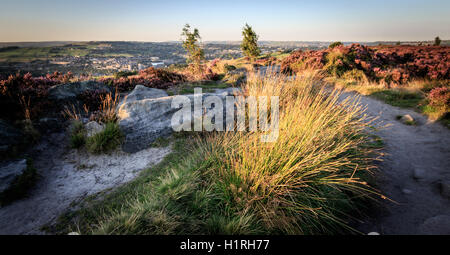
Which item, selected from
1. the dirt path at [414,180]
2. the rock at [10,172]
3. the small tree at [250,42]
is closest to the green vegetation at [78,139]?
the rock at [10,172]

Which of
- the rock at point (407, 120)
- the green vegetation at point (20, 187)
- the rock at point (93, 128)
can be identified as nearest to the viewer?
the green vegetation at point (20, 187)

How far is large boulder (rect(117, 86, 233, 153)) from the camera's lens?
4.98m

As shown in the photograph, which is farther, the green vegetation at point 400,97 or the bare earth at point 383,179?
the green vegetation at point 400,97

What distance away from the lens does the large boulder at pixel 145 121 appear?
498 cm

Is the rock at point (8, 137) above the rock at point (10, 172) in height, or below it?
above

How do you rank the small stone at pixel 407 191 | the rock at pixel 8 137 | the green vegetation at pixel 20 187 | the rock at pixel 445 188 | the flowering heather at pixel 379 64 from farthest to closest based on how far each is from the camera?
1. the flowering heather at pixel 379 64
2. the rock at pixel 8 137
3. the green vegetation at pixel 20 187
4. the small stone at pixel 407 191
5. the rock at pixel 445 188

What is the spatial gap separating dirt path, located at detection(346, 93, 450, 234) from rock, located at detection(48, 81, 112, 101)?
29.8 ft

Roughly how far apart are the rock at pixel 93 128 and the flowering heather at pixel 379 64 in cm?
891

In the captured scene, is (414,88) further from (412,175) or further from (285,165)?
(285,165)

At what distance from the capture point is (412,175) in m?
3.30

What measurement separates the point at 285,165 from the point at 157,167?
113 inches

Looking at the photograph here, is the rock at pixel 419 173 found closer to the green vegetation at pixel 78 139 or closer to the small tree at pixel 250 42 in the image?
the green vegetation at pixel 78 139

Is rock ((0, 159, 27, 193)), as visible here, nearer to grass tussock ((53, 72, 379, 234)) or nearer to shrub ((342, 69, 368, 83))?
grass tussock ((53, 72, 379, 234))
